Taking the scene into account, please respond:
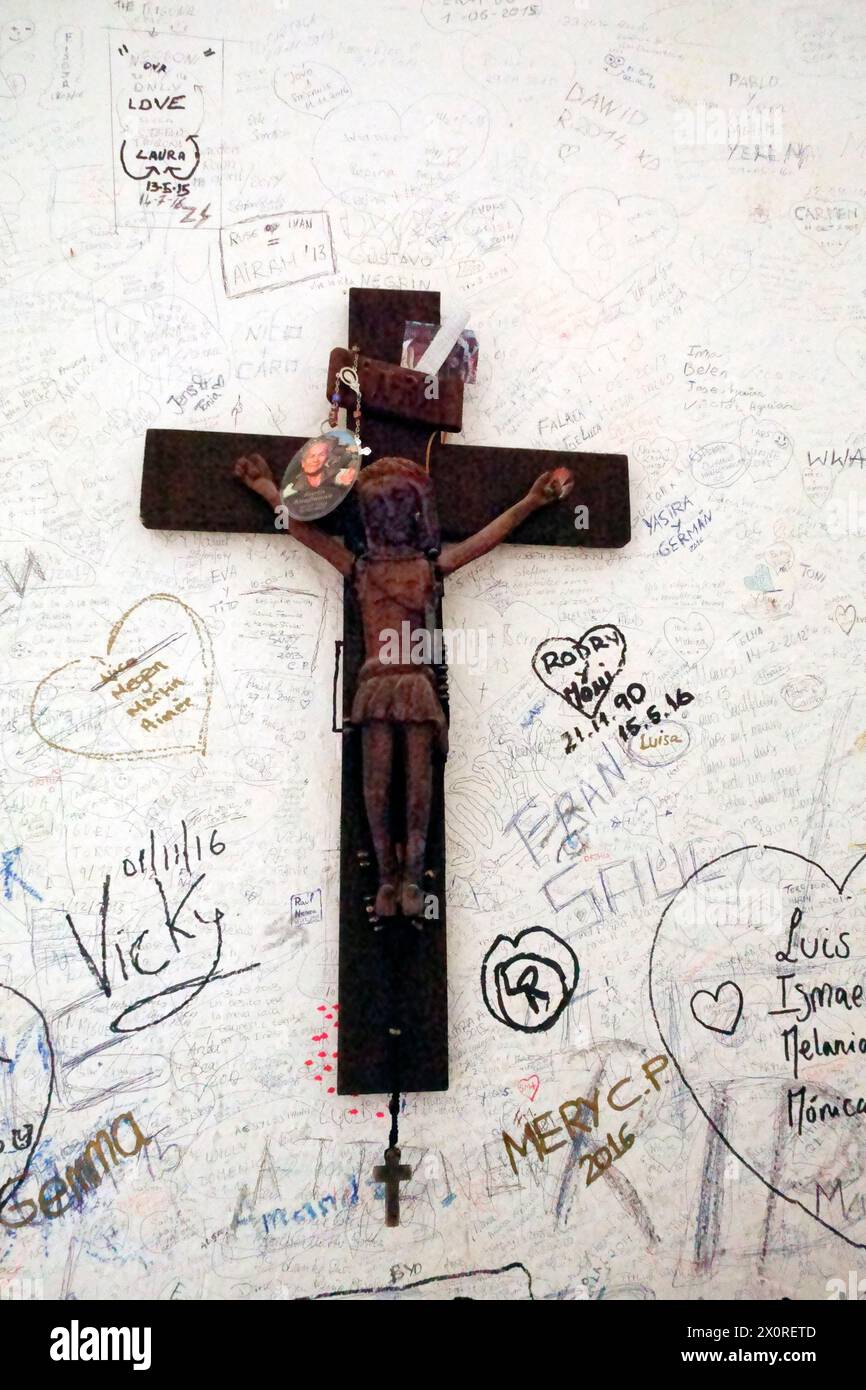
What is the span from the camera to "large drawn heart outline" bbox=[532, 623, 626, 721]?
2.46 metres

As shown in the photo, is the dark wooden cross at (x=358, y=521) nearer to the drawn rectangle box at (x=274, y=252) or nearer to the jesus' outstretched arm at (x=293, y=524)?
the jesus' outstretched arm at (x=293, y=524)

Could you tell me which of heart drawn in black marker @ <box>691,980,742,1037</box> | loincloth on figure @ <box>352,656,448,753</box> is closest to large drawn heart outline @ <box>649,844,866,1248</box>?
heart drawn in black marker @ <box>691,980,742,1037</box>

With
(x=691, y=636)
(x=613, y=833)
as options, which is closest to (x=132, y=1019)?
(x=613, y=833)

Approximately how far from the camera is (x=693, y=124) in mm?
2717

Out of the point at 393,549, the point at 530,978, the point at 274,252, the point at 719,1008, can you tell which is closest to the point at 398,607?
the point at 393,549

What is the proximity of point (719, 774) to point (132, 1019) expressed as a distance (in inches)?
56.9

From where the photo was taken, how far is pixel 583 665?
248cm

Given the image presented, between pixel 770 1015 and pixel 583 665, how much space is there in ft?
3.00

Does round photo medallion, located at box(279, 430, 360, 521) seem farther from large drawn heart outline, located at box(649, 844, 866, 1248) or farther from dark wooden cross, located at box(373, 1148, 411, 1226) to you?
dark wooden cross, located at box(373, 1148, 411, 1226)

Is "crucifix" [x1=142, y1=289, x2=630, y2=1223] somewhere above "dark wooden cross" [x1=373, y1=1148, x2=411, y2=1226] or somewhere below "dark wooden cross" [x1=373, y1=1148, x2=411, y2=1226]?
above

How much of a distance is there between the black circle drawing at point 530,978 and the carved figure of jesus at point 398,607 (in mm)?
327

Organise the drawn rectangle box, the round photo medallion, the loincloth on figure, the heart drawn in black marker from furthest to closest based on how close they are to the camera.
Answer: the drawn rectangle box
the heart drawn in black marker
the round photo medallion
the loincloth on figure

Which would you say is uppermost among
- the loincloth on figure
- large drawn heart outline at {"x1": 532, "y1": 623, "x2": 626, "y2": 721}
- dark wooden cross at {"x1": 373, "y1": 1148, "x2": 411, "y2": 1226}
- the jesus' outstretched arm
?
the jesus' outstretched arm

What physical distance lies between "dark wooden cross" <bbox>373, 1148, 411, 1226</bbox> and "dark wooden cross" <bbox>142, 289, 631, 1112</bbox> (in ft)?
0.45
